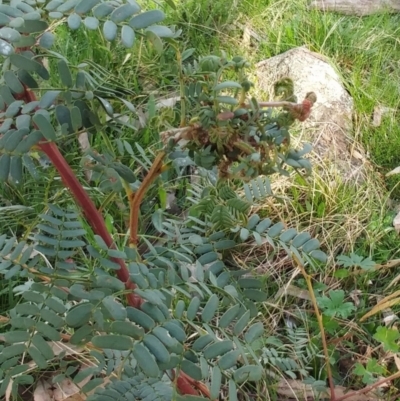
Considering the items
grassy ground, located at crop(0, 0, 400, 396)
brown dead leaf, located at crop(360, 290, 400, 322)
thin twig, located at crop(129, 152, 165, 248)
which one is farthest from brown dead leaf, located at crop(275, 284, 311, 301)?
thin twig, located at crop(129, 152, 165, 248)

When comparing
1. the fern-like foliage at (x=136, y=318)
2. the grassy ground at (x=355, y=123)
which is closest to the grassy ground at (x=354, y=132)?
the grassy ground at (x=355, y=123)

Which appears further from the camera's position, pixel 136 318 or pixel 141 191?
pixel 141 191

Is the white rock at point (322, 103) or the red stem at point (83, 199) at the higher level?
the red stem at point (83, 199)

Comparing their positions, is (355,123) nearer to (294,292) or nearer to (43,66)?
(294,292)

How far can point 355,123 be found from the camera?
5.94ft

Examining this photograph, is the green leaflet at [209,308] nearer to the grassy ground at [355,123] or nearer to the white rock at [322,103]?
the grassy ground at [355,123]

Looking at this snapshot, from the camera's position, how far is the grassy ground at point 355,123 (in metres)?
1.32

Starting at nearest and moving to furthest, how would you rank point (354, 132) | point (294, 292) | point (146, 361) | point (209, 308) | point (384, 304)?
point (146, 361) < point (209, 308) < point (384, 304) < point (294, 292) < point (354, 132)

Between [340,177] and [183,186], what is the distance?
1.39 feet

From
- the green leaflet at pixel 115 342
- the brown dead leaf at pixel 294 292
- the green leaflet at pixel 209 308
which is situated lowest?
the brown dead leaf at pixel 294 292

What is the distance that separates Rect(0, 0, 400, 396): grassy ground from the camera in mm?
1321

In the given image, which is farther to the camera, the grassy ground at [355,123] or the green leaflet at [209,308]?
the grassy ground at [355,123]

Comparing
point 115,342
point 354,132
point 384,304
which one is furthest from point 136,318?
point 354,132

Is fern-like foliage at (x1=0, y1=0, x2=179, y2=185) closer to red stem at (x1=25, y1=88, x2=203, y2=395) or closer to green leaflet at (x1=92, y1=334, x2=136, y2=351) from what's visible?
red stem at (x1=25, y1=88, x2=203, y2=395)
